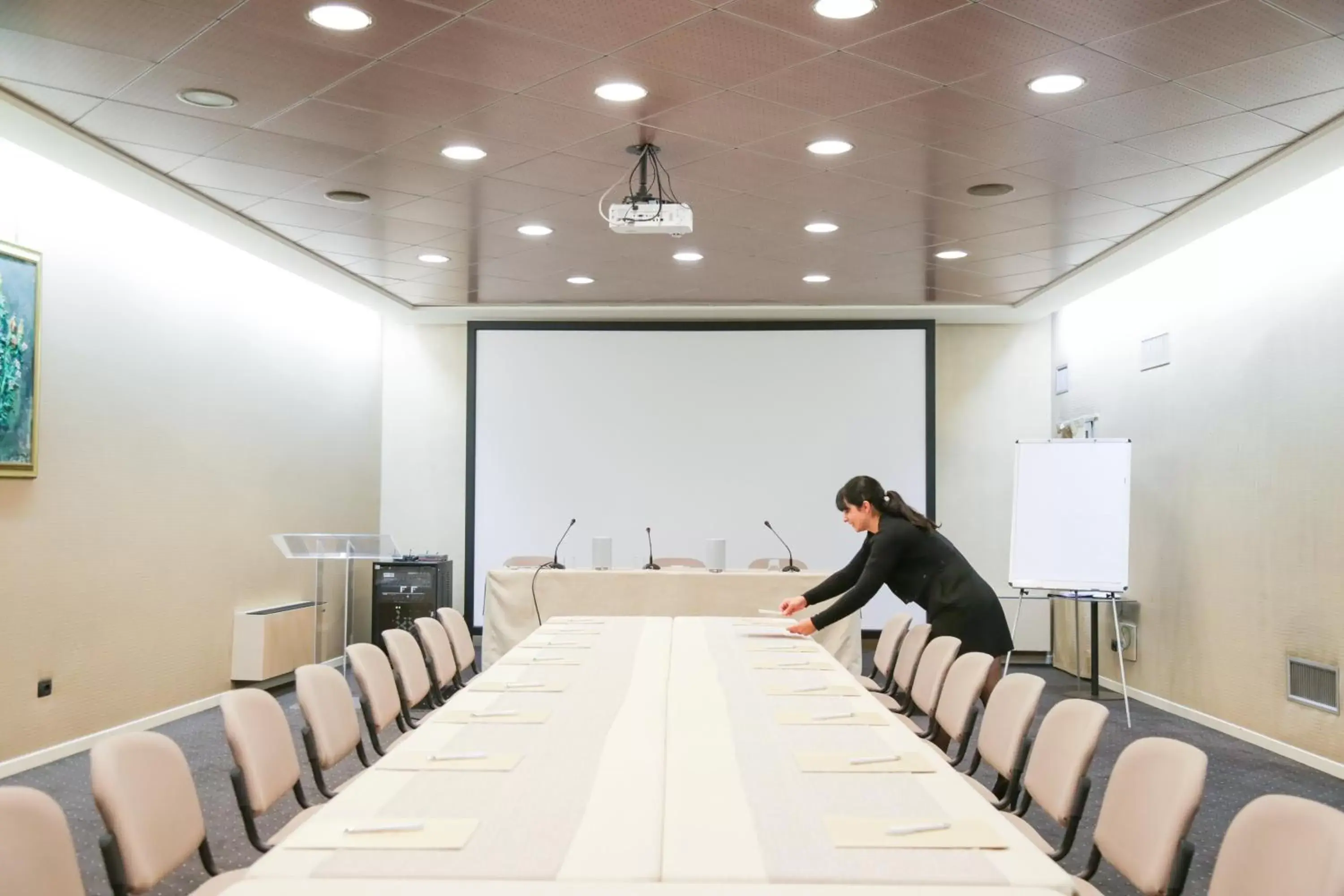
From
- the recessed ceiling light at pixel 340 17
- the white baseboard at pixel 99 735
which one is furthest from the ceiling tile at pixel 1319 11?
the white baseboard at pixel 99 735

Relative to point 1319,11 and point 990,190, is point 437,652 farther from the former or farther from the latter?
point 1319,11

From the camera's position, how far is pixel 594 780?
2.28 meters

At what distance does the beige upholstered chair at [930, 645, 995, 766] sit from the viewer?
3.64 meters

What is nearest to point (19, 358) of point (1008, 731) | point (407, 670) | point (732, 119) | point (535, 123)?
point (407, 670)

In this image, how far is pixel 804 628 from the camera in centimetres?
470

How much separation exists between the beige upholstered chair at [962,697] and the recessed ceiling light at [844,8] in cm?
215

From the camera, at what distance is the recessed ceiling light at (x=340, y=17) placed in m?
3.58

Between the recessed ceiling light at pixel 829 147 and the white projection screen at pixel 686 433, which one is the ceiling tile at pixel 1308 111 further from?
the white projection screen at pixel 686 433

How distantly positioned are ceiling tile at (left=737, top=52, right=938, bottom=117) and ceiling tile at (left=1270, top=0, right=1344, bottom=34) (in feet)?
3.92

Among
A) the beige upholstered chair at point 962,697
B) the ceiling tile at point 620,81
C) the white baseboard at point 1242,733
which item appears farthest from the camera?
the white baseboard at point 1242,733

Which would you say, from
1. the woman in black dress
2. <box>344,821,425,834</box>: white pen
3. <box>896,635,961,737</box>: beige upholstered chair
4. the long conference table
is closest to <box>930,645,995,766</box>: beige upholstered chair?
<box>896,635,961,737</box>: beige upholstered chair

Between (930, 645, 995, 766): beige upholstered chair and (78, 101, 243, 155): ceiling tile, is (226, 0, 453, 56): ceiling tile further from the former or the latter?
(930, 645, 995, 766): beige upholstered chair

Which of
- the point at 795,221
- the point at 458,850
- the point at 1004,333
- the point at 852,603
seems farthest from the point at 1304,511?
the point at 458,850

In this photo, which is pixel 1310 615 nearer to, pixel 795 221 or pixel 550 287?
pixel 795 221
